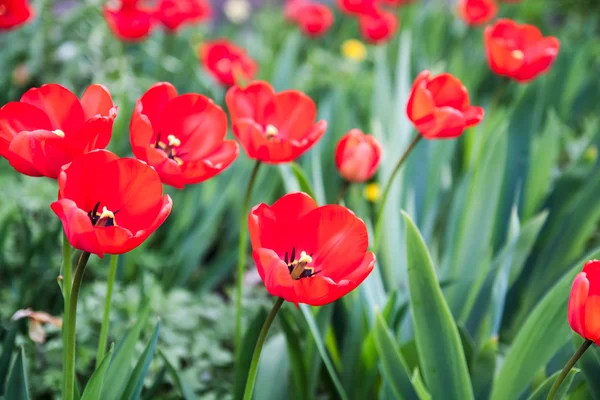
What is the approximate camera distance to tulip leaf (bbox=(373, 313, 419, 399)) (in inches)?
38.0

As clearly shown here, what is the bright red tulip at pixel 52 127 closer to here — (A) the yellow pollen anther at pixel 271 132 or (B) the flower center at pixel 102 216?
(B) the flower center at pixel 102 216

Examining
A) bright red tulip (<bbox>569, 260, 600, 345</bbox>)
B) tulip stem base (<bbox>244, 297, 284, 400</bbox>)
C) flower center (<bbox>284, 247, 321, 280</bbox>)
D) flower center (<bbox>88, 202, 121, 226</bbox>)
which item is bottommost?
tulip stem base (<bbox>244, 297, 284, 400</bbox>)

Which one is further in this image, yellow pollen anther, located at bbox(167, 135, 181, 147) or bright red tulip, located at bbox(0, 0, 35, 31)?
bright red tulip, located at bbox(0, 0, 35, 31)

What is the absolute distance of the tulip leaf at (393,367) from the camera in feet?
3.17

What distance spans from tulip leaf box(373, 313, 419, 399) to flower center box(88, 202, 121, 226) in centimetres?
44

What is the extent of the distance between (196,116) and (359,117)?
1.41m

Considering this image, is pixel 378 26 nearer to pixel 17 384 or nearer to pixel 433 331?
pixel 433 331

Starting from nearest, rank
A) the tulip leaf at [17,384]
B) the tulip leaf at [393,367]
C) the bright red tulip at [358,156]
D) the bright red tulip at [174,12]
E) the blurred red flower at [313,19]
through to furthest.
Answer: the tulip leaf at [17,384] → the tulip leaf at [393,367] → the bright red tulip at [358,156] → the bright red tulip at [174,12] → the blurred red flower at [313,19]

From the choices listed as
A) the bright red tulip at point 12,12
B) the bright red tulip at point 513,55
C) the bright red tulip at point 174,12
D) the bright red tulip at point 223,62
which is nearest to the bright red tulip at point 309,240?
the bright red tulip at point 513,55

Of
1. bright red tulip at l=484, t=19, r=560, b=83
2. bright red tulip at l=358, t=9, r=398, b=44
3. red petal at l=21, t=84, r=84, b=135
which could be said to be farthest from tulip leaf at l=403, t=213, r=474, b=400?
bright red tulip at l=358, t=9, r=398, b=44

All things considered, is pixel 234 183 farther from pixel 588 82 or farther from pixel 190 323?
pixel 588 82

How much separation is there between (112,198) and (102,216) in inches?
1.0

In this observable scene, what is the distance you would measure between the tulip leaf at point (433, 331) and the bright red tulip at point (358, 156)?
7.8 inches

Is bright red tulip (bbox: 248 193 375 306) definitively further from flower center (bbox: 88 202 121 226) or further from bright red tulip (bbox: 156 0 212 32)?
bright red tulip (bbox: 156 0 212 32)
